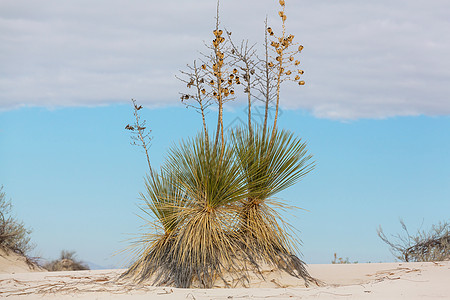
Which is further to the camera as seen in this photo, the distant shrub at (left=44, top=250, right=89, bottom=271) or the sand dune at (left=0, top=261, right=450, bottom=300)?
the distant shrub at (left=44, top=250, right=89, bottom=271)

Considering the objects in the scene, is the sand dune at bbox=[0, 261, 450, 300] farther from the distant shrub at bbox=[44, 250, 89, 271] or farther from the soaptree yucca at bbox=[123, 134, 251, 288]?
the distant shrub at bbox=[44, 250, 89, 271]

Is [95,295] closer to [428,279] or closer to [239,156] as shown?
[239,156]

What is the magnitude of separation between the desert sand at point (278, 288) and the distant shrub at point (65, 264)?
5536mm

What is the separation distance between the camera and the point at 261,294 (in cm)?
550

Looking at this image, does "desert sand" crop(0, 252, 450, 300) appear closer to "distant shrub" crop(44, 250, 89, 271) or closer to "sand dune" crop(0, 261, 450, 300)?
"sand dune" crop(0, 261, 450, 300)

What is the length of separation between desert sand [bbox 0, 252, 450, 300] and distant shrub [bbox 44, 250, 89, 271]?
18.2 ft

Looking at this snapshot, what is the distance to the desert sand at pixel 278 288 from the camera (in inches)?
214

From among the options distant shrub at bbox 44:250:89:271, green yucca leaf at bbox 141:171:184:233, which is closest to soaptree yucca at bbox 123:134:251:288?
green yucca leaf at bbox 141:171:184:233

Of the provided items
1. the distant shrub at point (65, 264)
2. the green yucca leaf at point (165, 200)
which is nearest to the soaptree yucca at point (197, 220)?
the green yucca leaf at point (165, 200)

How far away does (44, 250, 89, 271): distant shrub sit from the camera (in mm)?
13297

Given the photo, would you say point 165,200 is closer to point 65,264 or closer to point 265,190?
point 265,190

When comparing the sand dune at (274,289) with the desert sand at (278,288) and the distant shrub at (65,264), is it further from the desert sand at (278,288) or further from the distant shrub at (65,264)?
the distant shrub at (65,264)

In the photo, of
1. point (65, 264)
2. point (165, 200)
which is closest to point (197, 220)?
point (165, 200)

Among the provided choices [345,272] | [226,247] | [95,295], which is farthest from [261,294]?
[345,272]
